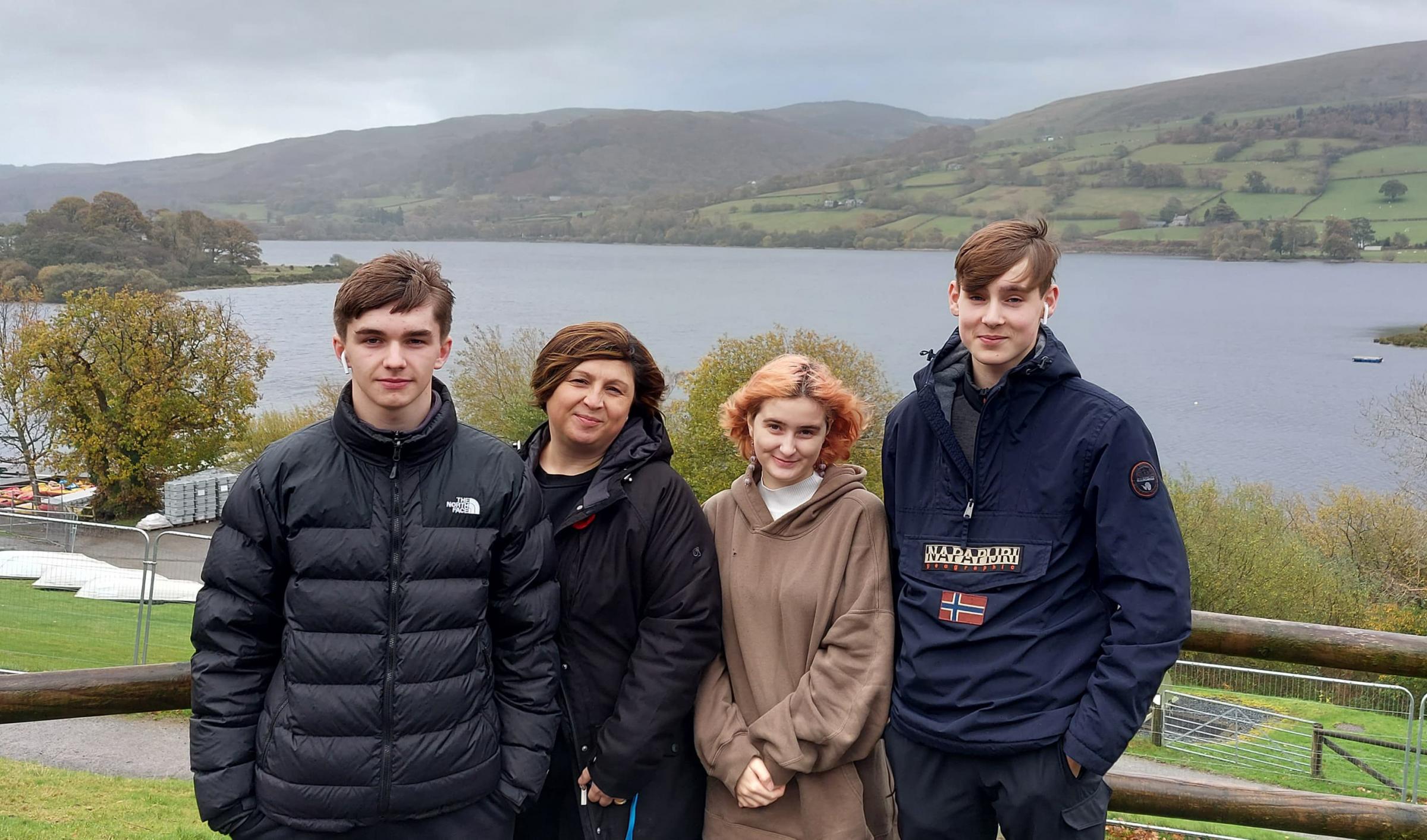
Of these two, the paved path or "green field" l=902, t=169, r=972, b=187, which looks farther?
"green field" l=902, t=169, r=972, b=187

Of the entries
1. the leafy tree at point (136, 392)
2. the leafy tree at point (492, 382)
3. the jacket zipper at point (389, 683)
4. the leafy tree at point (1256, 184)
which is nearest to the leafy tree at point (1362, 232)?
the leafy tree at point (1256, 184)

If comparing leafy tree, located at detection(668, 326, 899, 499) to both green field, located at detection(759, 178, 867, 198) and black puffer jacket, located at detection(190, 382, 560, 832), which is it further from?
green field, located at detection(759, 178, 867, 198)

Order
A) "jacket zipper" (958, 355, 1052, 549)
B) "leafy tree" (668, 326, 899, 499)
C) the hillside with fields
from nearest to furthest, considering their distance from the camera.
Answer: "jacket zipper" (958, 355, 1052, 549), "leafy tree" (668, 326, 899, 499), the hillside with fields

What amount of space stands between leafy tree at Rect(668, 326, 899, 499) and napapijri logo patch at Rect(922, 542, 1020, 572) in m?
27.5

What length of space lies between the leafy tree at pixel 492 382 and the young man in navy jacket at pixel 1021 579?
39.0 m

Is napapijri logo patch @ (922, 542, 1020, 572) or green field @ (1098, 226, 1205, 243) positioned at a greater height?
green field @ (1098, 226, 1205, 243)

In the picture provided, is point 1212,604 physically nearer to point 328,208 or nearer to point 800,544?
point 800,544

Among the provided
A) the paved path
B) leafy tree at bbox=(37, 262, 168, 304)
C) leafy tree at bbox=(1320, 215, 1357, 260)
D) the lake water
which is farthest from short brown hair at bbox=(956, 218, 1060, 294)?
leafy tree at bbox=(1320, 215, 1357, 260)

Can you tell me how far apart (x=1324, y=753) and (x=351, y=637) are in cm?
1600

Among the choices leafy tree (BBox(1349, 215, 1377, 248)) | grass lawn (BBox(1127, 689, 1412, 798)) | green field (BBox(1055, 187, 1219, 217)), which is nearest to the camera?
grass lawn (BBox(1127, 689, 1412, 798))

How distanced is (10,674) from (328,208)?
21126 centimetres

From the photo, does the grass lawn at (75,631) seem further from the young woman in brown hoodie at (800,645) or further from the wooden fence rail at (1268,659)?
the young woman in brown hoodie at (800,645)

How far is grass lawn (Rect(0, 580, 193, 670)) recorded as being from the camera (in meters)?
17.0

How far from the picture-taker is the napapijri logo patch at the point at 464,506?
265 centimetres
